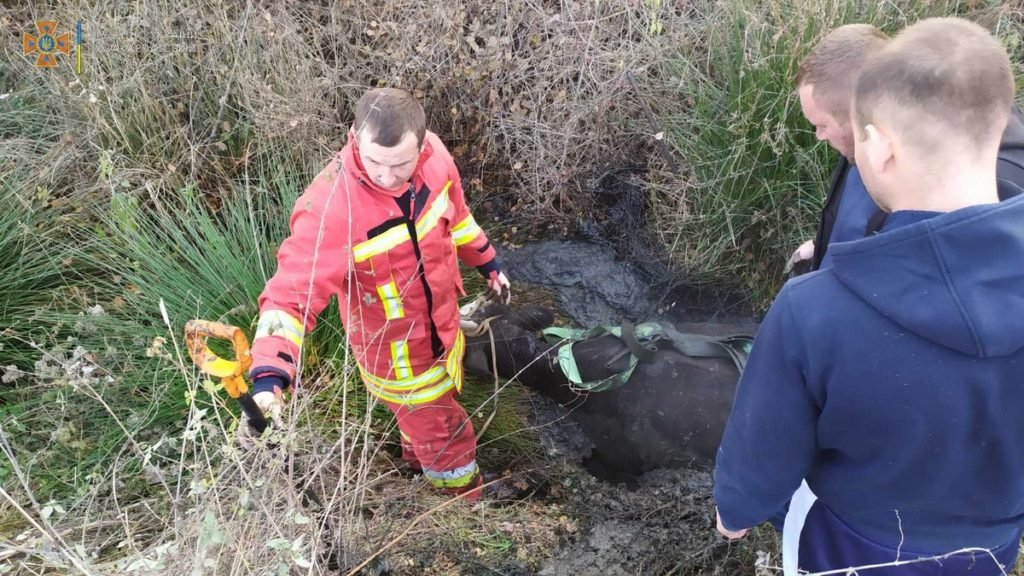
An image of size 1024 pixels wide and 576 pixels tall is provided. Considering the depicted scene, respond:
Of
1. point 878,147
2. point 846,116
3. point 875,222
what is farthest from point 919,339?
point 846,116

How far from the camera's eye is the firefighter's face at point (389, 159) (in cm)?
205

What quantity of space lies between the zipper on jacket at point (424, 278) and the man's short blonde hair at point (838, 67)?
128 centimetres

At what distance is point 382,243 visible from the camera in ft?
7.33

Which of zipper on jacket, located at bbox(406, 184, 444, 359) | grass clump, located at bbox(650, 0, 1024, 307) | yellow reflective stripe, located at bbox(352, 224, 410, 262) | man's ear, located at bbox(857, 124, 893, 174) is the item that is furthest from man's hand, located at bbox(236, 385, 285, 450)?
grass clump, located at bbox(650, 0, 1024, 307)

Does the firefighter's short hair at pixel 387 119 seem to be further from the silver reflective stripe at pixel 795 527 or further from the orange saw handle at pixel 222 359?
the silver reflective stripe at pixel 795 527

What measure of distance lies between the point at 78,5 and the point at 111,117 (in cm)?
94

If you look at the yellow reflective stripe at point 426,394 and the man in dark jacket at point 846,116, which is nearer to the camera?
the man in dark jacket at point 846,116

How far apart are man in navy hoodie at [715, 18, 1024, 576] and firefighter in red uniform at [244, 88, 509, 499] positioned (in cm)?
115

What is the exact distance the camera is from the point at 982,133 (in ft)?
3.64

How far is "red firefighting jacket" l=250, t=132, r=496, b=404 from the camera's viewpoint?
195 centimetres

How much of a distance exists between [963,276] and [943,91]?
1.00 feet

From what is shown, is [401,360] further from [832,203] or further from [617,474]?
[832,203]

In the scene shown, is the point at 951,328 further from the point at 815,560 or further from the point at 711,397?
the point at 711,397

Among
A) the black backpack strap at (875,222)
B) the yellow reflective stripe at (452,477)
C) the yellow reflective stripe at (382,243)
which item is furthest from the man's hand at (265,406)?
the black backpack strap at (875,222)
